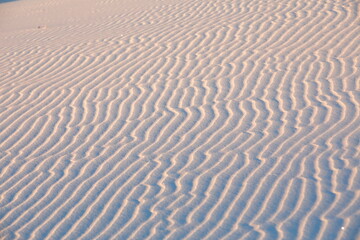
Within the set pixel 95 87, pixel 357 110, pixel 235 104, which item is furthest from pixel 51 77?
pixel 357 110

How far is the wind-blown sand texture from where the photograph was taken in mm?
3764

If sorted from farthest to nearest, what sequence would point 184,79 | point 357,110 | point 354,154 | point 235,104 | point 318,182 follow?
point 184,79
point 235,104
point 357,110
point 354,154
point 318,182

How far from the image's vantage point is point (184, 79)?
253 inches

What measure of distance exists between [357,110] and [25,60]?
5713mm

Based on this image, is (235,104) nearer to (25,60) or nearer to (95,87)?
(95,87)

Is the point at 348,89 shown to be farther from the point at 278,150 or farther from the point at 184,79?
the point at 184,79

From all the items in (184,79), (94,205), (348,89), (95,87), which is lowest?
(94,205)

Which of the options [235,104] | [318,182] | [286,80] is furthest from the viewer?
[286,80]

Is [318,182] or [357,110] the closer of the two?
[318,182]

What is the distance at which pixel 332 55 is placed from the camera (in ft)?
21.6

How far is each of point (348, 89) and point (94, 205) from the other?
3.37 m

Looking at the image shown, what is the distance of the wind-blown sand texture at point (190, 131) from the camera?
3764 millimetres

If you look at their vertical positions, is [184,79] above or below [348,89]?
below

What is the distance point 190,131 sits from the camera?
5.07 meters
